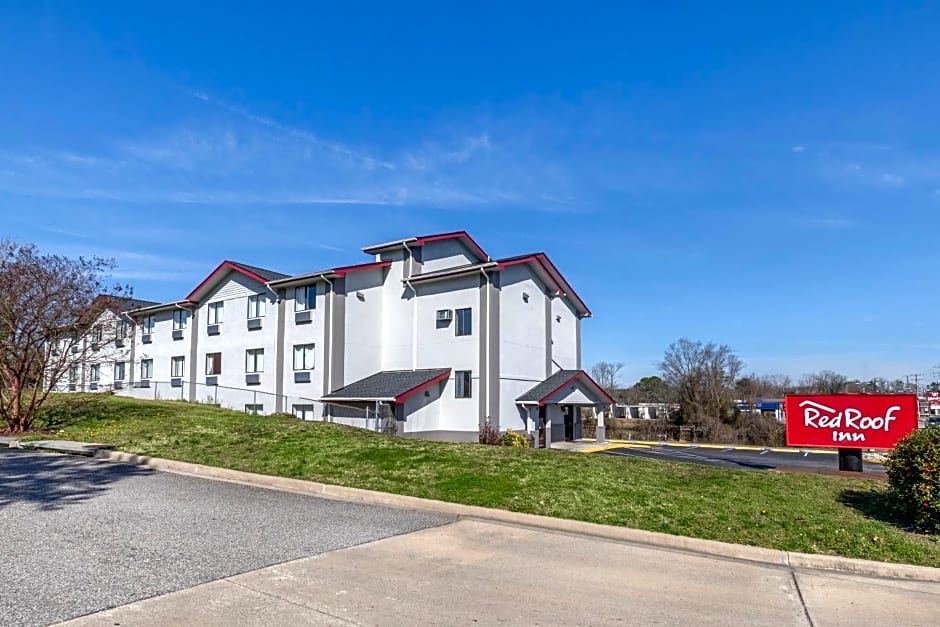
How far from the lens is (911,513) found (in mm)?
8242

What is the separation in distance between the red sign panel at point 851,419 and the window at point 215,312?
1147 inches

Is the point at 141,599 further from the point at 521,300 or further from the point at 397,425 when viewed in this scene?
the point at 521,300

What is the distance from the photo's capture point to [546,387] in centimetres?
2995

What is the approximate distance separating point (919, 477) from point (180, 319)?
120ft

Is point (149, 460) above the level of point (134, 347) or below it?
below

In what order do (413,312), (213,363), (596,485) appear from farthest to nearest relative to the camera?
(213,363), (413,312), (596,485)

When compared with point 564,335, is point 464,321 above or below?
above

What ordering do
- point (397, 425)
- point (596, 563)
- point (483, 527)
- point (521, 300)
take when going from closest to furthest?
point (596, 563) → point (483, 527) → point (397, 425) → point (521, 300)

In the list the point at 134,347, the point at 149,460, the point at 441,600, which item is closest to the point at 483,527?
the point at 441,600

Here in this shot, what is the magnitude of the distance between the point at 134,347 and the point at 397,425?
23.2 meters

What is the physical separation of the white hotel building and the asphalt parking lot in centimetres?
1565

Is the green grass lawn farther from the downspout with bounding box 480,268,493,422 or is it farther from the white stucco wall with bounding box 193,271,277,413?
the white stucco wall with bounding box 193,271,277,413

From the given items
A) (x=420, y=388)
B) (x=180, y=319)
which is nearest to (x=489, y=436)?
(x=420, y=388)

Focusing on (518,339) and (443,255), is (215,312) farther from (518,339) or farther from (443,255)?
(518,339)
